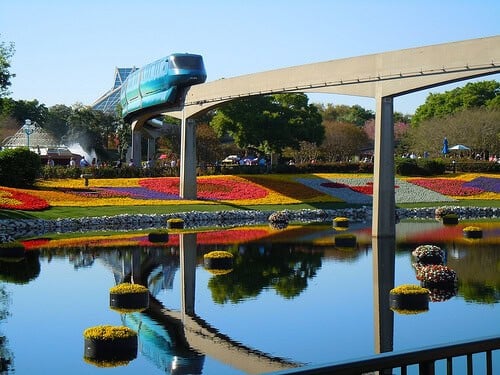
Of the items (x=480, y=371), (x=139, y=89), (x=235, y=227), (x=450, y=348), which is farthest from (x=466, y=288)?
(x=139, y=89)

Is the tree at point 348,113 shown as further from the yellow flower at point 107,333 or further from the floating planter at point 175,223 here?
the yellow flower at point 107,333

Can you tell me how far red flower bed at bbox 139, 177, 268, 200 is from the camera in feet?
159

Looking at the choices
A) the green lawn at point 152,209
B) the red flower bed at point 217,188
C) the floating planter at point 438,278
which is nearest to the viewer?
the floating planter at point 438,278

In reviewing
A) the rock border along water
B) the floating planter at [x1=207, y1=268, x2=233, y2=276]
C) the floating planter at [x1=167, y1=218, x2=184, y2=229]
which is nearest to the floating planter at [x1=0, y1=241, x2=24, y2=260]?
the rock border along water

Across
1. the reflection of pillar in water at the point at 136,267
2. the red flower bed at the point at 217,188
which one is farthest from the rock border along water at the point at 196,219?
the reflection of pillar in water at the point at 136,267

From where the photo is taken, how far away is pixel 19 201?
40500mm

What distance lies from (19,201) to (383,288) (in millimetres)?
24881

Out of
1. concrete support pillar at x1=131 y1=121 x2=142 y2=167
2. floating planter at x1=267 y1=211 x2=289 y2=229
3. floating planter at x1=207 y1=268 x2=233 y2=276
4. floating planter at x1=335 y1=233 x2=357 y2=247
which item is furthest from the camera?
concrete support pillar at x1=131 y1=121 x2=142 y2=167

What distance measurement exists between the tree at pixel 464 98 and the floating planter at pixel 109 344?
A: 89144 millimetres

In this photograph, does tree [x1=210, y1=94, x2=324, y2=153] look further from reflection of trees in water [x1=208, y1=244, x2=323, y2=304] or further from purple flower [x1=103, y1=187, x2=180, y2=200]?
reflection of trees in water [x1=208, y1=244, x2=323, y2=304]

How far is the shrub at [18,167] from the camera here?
153 feet

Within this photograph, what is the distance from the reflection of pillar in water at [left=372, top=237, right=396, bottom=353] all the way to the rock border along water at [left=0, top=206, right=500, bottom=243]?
11.1m

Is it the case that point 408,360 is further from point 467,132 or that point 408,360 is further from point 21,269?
point 467,132

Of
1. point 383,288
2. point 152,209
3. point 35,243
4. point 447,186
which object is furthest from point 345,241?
point 447,186
